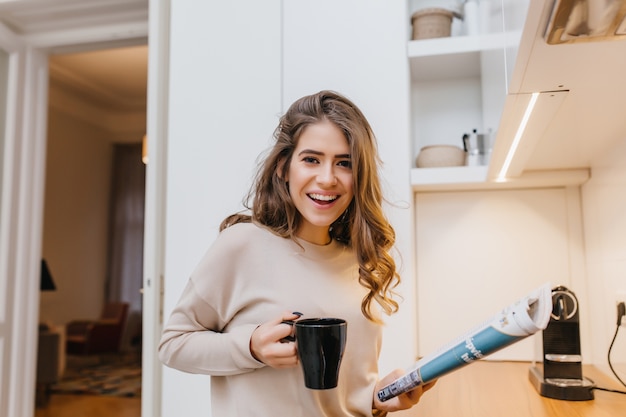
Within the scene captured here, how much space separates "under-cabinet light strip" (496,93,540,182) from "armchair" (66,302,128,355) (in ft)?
16.2

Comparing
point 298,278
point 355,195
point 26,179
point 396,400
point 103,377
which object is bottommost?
point 103,377

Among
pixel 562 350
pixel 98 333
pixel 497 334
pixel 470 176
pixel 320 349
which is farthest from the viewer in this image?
pixel 98 333

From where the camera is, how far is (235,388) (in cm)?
90

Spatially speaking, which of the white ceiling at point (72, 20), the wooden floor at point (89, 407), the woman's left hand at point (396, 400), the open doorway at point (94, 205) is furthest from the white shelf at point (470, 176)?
the open doorway at point (94, 205)

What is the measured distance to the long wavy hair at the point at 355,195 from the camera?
36.2 inches

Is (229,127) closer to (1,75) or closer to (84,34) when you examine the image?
(84,34)

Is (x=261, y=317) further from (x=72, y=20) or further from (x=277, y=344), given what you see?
(x=72, y=20)

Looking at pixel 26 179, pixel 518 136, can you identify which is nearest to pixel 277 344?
pixel 518 136

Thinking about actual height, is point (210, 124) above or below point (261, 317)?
above

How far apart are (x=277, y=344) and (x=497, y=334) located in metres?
0.32

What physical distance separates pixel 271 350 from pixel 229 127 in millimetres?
974

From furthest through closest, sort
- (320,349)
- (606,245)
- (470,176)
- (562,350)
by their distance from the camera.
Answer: (470,176)
(606,245)
(562,350)
(320,349)

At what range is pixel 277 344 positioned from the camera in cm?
76

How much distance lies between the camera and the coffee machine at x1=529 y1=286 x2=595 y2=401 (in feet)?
4.24
